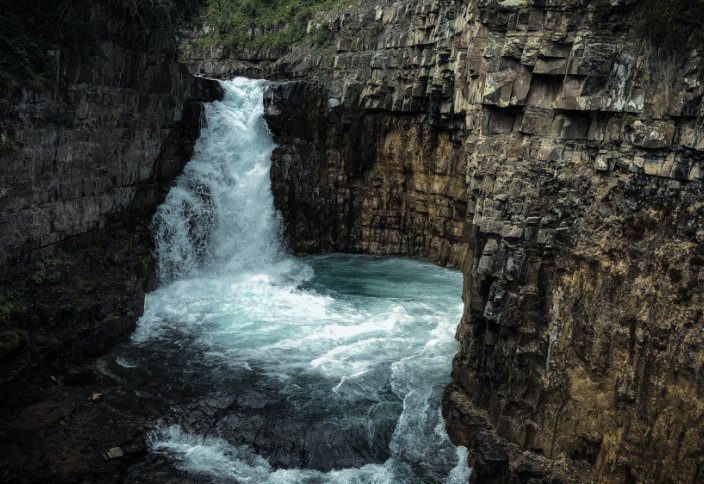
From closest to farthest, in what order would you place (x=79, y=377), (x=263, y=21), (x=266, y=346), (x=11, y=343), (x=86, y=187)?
(x=11, y=343), (x=79, y=377), (x=266, y=346), (x=86, y=187), (x=263, y=21)

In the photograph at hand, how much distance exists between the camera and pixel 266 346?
70.8 ft

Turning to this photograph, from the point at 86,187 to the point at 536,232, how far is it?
15409mm

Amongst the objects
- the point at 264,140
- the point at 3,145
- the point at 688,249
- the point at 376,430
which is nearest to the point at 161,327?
the point at 3,145

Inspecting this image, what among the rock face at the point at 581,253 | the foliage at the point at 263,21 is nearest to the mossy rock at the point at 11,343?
the rock face at the point at 581,253

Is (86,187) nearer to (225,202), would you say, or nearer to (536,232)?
(225,202)

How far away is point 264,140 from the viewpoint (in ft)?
105

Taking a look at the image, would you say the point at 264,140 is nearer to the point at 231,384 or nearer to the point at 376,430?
the point at 231,384

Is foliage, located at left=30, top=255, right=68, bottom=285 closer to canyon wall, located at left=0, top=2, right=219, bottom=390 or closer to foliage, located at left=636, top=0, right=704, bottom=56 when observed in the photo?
canyon wall, located at left=0, top=2, right=219, bottom=390

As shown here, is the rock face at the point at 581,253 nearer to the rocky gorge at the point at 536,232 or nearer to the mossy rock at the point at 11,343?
the rocky gorge at the point at 536,232

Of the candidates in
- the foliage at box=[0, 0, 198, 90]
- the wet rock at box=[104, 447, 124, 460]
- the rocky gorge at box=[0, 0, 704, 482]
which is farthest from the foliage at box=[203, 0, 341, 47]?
the wet rock at box=[104, 447, 124, 460]

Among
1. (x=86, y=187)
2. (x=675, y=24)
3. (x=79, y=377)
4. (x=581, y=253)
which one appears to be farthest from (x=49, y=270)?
(x=675, y=24)

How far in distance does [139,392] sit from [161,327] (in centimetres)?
462

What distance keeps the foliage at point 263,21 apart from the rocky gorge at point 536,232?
14019 mm

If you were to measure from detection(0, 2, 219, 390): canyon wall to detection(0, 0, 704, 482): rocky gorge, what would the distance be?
0.22ft
